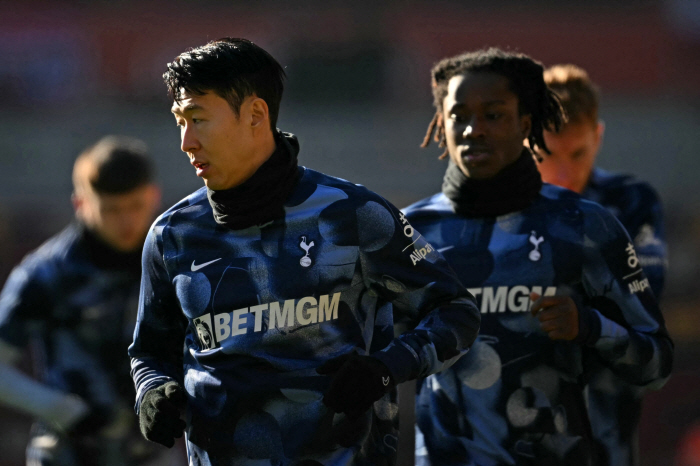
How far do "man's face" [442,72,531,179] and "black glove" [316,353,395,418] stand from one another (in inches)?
47.5

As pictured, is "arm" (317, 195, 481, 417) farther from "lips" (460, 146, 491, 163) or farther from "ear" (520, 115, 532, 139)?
"ear" (520, 115, 532, 139)

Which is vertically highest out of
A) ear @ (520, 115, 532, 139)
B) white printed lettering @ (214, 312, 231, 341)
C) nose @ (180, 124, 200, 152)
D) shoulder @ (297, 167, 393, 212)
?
nose @ (180, 124, 200, 152)

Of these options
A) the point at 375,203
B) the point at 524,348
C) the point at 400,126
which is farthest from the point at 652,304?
the point at 400,126

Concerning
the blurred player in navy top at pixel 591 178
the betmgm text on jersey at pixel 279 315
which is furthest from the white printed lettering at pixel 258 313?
the blurred player in navy top at pixel 591 178

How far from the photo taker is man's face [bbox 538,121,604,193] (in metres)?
4.30

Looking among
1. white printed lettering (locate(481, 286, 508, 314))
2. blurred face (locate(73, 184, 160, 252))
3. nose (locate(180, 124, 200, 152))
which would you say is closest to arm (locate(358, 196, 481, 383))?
nose (locate(180, 124, 200, 152))

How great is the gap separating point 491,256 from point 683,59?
16000 millimetres

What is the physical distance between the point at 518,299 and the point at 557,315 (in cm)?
28

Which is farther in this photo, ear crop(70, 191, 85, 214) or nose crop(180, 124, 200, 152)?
ear crop(70, 191, 85, 214)

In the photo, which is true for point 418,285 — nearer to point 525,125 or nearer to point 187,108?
point 187,108

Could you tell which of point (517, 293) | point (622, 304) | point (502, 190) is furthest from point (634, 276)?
point (502, 190)

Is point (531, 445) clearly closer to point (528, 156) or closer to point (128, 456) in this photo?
point (528, 156)

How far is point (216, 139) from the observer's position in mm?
2693

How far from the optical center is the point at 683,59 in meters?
18.3
